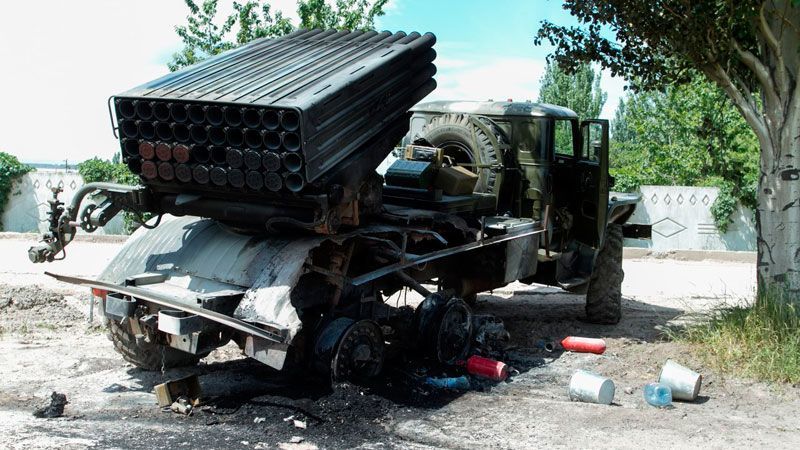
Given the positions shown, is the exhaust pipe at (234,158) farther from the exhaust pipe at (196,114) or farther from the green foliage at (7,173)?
the green foliage at (7,173)

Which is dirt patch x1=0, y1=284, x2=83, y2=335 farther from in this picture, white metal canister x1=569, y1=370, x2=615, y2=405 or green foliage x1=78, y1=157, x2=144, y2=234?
green foliage x1=78, y1=157, x2=144, y2=234

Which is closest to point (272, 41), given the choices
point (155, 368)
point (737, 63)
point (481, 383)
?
point (155, 368)

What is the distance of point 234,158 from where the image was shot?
6172 mm

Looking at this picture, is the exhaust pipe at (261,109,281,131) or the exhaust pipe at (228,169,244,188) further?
the exhaust pipe at (228,169,244,188)

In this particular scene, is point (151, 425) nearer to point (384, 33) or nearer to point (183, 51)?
point (384, 33)

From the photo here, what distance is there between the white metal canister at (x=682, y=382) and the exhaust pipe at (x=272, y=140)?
12.7 ft

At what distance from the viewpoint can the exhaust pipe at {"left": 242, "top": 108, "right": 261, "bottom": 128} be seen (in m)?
6.01

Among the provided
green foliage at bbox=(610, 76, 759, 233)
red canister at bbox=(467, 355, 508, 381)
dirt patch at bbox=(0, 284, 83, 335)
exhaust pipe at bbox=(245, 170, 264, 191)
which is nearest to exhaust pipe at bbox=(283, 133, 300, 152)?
exhaust pipe at bbox=(245, 170, 264, 191)

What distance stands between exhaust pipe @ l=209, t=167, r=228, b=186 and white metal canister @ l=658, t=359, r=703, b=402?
13.4ft

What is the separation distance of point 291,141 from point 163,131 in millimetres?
1187

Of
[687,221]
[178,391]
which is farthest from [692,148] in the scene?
[178,391]

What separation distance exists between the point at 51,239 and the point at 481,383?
13.0 ft

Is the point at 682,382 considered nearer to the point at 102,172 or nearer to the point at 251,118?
the point at 251,118

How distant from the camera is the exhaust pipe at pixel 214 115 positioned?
6.15 m
